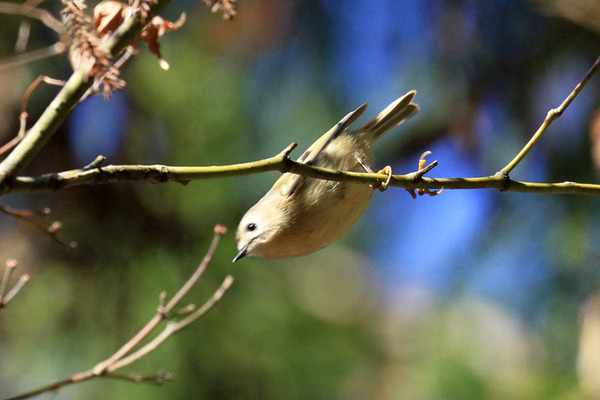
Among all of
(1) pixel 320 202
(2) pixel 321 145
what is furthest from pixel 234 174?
(2) pixel 321 145

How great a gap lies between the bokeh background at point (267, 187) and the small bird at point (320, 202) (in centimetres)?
81

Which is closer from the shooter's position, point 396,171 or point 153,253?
point 153,253

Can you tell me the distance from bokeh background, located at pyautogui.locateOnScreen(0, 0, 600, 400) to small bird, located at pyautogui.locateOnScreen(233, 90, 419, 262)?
81cm

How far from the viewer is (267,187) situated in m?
3.27

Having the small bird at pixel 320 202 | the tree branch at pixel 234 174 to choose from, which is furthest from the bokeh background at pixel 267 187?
the tree branch at pixel 234 174

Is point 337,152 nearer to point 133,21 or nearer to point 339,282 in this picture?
point 133,21

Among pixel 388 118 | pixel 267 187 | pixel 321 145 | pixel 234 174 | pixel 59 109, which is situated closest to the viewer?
pixel 59 109

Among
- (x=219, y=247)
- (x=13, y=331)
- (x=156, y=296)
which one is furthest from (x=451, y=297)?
(x=13, y=331)

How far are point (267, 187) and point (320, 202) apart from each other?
131 centimetres

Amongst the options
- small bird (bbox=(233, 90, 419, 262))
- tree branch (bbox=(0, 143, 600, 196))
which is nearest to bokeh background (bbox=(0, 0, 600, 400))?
small bird (bbox=(233, 90, 419, 262))

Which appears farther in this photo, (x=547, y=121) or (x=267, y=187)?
(x=267, y=187)

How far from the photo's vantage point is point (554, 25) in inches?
132

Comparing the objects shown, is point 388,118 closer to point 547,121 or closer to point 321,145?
point 321,145

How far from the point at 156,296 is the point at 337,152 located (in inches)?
46.8
